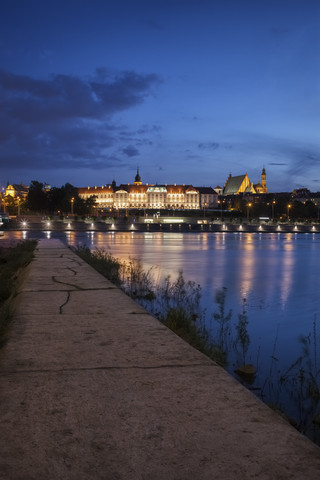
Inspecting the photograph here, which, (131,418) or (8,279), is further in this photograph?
(8,279)

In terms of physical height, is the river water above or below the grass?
below

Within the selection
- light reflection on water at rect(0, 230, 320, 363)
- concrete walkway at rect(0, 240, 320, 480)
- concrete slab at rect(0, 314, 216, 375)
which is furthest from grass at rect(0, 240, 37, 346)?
light reflection on water at rect(0, 230, 320, 363)

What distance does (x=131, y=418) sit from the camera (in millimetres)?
3029

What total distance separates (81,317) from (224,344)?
2706 mm

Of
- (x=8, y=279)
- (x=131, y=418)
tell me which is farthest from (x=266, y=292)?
(x=131, y=418)

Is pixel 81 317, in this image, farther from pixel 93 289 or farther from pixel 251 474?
pixel 251 474

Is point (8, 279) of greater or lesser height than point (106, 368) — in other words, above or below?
below

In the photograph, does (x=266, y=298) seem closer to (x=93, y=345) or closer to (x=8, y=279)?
(x=8, y=279)

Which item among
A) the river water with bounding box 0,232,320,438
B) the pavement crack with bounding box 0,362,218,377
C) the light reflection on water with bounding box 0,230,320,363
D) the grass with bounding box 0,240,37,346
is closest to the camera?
the pavement crack with bounding box 0,362,218,377

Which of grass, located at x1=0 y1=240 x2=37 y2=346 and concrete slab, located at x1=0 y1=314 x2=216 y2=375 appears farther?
grass, located at x1=0 y1=240 x2=37 y2=346

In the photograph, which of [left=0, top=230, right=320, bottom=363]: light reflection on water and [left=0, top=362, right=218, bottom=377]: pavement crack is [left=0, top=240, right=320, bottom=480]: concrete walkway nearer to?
[left=0, top=362, right=218, bottom=377]: pavement crack

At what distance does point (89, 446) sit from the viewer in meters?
2.66

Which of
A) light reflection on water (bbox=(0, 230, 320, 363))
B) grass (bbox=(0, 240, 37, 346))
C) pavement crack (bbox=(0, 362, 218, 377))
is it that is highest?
pavement crack (bbox=(0, 362, 218, 377))

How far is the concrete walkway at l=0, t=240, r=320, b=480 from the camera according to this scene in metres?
2.45
